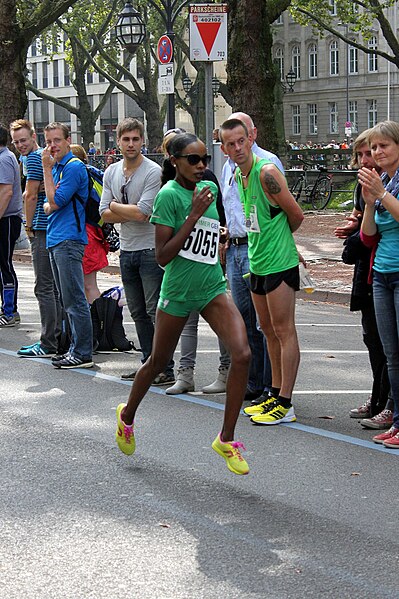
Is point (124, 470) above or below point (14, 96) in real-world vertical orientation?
below

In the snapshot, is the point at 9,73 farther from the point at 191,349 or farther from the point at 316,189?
the point at 191,349

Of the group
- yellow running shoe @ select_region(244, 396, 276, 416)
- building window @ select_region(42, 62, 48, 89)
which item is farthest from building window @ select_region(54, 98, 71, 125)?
yellow running shoe @ select_region(244, 396, 276, 416)

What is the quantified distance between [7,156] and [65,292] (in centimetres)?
273

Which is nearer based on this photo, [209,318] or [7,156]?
[209,318]

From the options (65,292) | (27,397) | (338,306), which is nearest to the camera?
(27,397)

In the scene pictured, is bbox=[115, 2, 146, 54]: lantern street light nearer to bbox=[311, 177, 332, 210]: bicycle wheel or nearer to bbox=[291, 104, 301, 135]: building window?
bbox=[311, 177, 332, 210]: bicycle wheel

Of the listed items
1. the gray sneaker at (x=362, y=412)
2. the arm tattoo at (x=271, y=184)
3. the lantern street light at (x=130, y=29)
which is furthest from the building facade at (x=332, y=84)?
the arm tattoo at (x=271, y=184)

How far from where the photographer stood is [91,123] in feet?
190

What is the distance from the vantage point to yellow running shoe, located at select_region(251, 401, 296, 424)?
7.86 metres

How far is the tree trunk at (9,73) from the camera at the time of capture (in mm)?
24641

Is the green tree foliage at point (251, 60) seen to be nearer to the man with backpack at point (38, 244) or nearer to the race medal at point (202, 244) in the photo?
the man with backpack at point (38, 244)

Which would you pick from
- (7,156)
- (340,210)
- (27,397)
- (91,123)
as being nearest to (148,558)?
(27,397)

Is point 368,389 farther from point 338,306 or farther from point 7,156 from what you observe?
point 338,306

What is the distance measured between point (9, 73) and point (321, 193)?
1031 centimetres
